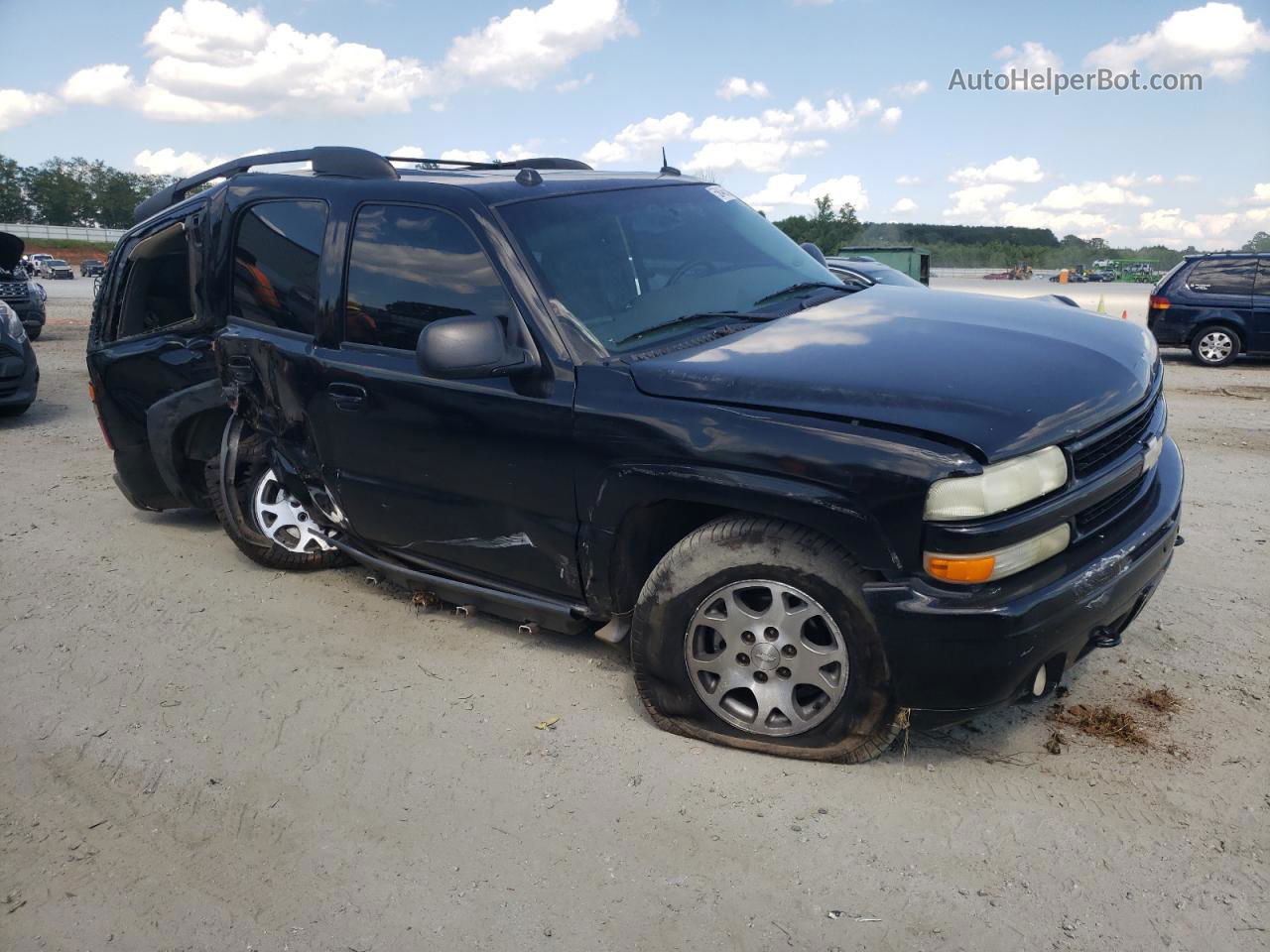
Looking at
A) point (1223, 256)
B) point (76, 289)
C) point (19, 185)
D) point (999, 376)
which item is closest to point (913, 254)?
point (1223, 256)

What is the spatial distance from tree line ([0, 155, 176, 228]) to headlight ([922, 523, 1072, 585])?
101 meters

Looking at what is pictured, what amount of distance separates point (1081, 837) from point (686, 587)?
1339 millimetres

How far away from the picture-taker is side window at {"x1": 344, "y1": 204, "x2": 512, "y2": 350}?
3668 mm

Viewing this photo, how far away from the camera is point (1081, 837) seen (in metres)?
2.82

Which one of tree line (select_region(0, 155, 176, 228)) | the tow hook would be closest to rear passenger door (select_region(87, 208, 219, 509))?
the tow hook

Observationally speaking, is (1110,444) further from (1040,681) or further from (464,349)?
(464,349)

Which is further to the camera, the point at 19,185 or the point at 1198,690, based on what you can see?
the point at 19,185

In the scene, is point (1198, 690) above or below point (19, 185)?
below

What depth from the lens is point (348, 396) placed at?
4.03 metres

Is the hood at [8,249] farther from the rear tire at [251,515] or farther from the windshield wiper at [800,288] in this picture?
the windshield wiper at [800,288]

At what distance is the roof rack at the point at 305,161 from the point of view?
4227mm

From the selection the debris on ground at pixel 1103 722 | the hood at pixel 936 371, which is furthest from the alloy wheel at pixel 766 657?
the debris on ground at pixel 1103 722

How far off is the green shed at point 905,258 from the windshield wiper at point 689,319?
18.2 meters

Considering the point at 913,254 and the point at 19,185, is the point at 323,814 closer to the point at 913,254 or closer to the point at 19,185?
the point at 913,254
